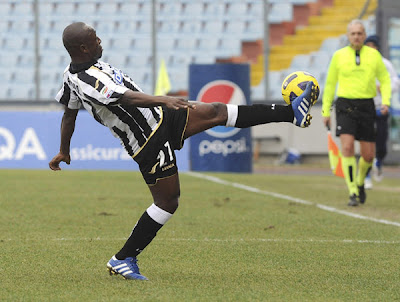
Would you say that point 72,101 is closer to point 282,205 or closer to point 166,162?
point 166,162

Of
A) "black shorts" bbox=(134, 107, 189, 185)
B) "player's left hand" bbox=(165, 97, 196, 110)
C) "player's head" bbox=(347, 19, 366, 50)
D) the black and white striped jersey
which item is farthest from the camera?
"player's head" bbox=(347, 19, 366, 50)

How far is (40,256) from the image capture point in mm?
6355

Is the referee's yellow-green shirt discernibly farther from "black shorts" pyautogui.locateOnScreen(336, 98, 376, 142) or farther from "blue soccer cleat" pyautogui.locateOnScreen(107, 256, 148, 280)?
"blue soccer cleat" pyautogui.locateOnScreen(107, 256, 148, 280)

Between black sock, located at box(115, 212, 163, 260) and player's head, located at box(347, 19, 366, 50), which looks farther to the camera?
player's head, located at box(347, 19, 366, 50)

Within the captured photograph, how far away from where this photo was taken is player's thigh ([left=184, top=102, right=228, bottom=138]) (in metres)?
5.44

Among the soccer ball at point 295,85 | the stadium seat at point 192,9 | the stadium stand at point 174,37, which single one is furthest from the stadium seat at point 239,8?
the soccer ball at point 295,85

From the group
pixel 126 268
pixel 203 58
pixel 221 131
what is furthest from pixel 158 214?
pixel 203 58

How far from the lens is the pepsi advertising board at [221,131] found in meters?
17.0

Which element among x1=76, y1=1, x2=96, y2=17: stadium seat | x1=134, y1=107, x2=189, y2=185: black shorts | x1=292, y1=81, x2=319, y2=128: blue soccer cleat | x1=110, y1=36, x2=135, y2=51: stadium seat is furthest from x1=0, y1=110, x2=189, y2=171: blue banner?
x1=134, y1=107, x2=189, y2=185: black shorts

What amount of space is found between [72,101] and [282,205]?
5.33 meters

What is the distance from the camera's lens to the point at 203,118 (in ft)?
17.9

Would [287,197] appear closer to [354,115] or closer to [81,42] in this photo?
[354,115]

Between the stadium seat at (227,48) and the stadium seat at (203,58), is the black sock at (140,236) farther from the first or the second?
the stadium seat at (227,48)

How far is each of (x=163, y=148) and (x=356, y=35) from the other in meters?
5.50
